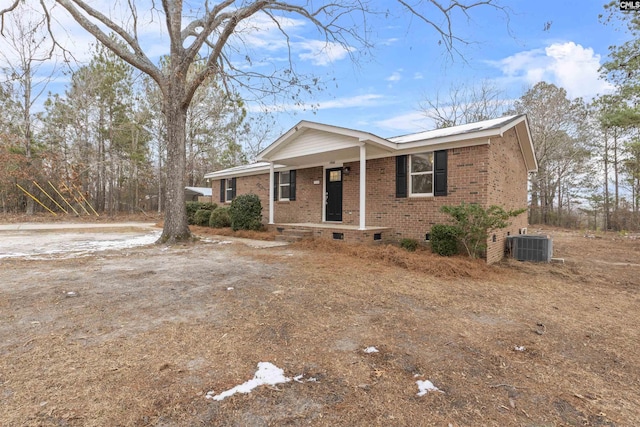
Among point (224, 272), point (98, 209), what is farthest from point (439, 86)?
point (98, 209)

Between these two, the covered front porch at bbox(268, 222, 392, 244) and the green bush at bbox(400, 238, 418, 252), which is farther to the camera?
the covered front porch at bbox(268, 222, 392, 244)

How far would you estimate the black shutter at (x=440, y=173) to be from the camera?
801 centimetres

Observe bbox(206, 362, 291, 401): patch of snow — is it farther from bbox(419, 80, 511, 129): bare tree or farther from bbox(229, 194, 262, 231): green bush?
bbox(419, 80, 511, 129): bare tree

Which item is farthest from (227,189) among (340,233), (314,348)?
(314,348)

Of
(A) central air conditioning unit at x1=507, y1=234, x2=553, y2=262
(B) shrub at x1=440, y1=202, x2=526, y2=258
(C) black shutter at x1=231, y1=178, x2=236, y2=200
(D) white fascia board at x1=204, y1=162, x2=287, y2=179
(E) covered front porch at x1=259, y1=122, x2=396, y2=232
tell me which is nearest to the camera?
(B) shrub at x1=440, y1=202, x2=526, y2=258

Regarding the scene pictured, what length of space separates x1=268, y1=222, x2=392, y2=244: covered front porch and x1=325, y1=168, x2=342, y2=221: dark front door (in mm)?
1414

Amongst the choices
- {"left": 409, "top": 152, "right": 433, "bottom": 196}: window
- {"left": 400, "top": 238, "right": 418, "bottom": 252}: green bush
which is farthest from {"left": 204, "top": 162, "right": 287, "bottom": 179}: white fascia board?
{"left": 400, "top": 238, "right": 418, "bottom": 252}: green bush

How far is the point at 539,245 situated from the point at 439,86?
755 inches

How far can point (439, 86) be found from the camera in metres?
23.2

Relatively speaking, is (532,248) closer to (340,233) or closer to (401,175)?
(401,175)

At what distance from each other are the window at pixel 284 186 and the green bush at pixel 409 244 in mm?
5976

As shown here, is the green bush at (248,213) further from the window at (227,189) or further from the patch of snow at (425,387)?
the patch of snow at (425,387)

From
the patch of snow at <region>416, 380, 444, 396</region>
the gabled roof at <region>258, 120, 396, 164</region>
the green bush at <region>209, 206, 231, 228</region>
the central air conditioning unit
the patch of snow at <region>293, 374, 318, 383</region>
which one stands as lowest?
the patch of snow at <region>416, 380, 444, 396</region>

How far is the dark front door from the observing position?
35.9 feet
